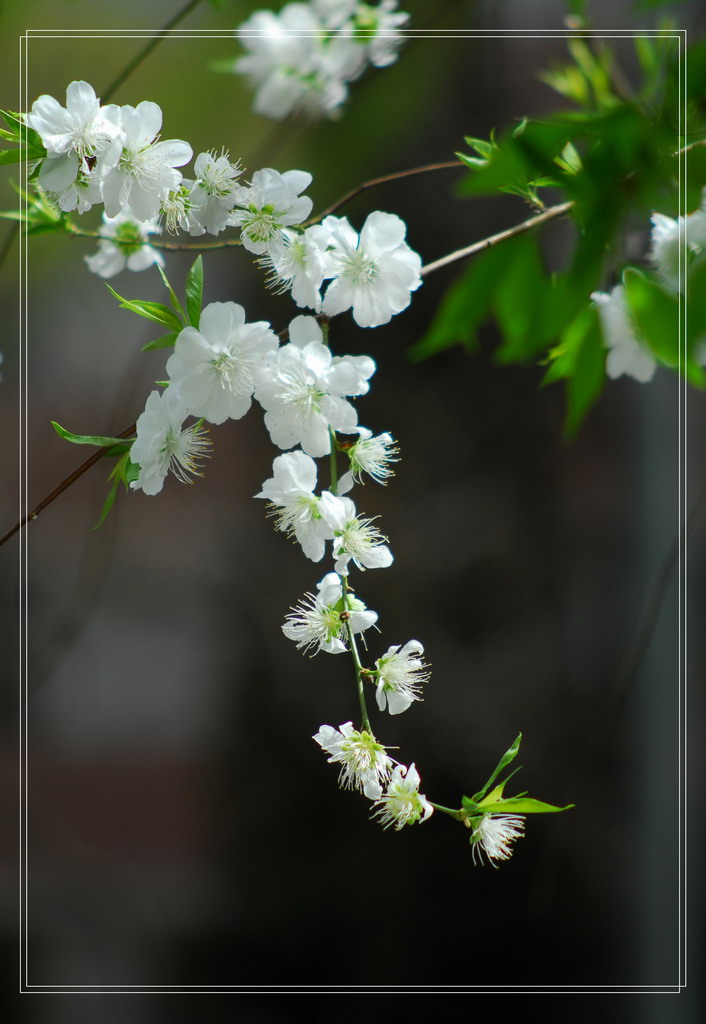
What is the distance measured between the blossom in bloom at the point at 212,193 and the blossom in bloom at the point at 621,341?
32 cm

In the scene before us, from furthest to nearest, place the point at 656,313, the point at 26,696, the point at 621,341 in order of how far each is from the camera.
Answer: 1. the point at 26,696
2. the point at 621,341
3. the point at 656,313

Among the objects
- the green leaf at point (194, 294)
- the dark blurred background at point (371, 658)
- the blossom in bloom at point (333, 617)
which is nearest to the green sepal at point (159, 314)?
the green leaf at point (194, 294)

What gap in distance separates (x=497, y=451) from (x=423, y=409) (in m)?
0.13

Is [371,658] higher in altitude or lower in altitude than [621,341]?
lower

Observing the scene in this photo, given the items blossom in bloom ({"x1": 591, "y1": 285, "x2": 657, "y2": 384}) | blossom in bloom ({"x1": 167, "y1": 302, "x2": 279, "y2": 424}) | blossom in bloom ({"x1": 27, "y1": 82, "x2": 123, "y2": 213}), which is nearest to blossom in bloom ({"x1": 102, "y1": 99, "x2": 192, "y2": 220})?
blossom in bloom ({"x1": 27, "y1": 82, "x2": 123, "y2": 213})

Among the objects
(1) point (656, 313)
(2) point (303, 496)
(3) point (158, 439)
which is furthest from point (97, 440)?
(1) point (656, 313)

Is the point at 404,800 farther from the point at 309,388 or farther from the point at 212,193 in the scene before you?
the point at 212,193

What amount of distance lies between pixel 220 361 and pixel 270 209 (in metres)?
0.14

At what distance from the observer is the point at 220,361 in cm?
57

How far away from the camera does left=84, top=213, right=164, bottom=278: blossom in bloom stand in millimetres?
819

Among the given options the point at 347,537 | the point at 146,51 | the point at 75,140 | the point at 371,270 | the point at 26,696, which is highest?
the point at 146,51

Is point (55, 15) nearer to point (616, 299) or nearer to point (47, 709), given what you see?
point (616, 299)

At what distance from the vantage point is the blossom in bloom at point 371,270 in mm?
613

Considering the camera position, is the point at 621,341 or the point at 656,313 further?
the point at 621,341
